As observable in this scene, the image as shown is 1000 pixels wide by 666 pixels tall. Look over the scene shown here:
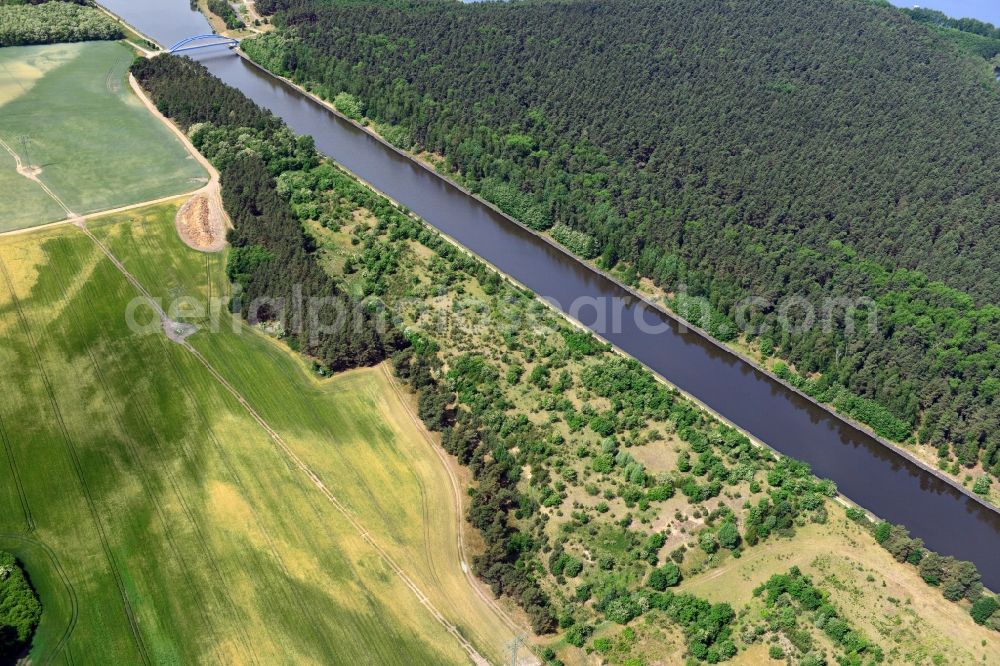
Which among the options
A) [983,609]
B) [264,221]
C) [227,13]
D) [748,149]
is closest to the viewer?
[983,609]

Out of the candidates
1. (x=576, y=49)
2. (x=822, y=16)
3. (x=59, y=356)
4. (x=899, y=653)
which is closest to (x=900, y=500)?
(x=899, y=653)

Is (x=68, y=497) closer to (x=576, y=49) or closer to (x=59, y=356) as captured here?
(x=59, y=356)

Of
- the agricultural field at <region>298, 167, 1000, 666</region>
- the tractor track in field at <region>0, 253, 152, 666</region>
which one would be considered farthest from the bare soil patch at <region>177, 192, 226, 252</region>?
the agricultural field at <region>298, 167, 1000, 666</region>

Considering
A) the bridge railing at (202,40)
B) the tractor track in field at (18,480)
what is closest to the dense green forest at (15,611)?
the tractor track in field at (18,480)

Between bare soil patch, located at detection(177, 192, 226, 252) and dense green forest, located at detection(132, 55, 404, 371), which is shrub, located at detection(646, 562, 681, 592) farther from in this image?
bare soil patch, located at detection(177, 192, 226, 252)

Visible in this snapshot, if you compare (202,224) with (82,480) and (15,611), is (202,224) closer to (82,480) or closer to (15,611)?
(82,480)

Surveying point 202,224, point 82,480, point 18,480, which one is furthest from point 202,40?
point 82,480

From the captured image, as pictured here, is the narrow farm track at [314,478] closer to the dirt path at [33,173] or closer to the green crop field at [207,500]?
the green crop field at [207,500]
